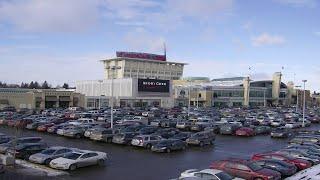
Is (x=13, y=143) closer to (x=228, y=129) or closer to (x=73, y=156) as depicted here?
(x=73, y=156)

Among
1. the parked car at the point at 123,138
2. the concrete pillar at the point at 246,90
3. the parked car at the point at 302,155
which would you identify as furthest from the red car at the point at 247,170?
the concrete pillar at the point at 246,90

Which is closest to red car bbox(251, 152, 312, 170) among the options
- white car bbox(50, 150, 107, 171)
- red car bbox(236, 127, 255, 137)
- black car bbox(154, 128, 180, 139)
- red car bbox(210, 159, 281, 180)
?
red car bbox(210, 159, 281, 180)

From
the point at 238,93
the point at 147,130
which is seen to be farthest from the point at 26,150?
the point at 238,93

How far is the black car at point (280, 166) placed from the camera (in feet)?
94.0

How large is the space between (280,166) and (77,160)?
12906 millimetres

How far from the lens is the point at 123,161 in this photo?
33.6 m

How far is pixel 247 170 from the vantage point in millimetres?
26453

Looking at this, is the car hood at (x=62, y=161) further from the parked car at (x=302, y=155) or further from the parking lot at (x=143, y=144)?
the parked car at (x=302, y=155)

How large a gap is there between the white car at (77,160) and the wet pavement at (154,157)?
16.9 inches

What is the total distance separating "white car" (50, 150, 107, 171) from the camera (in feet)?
94.3

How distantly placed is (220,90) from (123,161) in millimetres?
115865

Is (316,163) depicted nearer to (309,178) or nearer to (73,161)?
(309,178)

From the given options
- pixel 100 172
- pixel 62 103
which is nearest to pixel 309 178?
pixel 100 172

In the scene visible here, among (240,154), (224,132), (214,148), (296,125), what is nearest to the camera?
(240,154)
